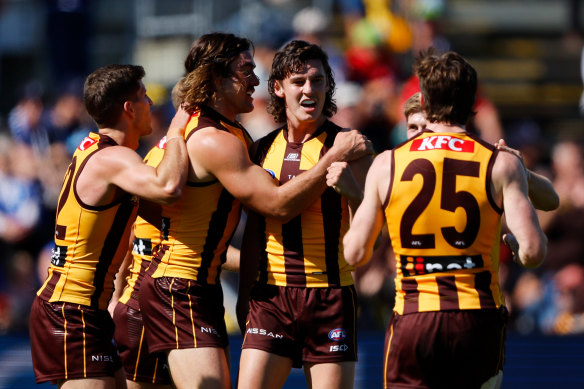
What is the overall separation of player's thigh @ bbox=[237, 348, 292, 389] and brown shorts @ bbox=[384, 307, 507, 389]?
86cm

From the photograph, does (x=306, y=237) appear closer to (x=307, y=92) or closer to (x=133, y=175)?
(x=307, y=92)

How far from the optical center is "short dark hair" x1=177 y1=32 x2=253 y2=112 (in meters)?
5.04

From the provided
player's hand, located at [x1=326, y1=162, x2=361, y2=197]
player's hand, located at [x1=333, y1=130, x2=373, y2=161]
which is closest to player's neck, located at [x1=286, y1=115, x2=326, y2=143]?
player's hand, located at [x1=333, y1=130, x2=373, y2=161]

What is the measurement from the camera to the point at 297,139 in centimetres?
514

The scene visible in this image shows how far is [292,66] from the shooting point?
5074 mm

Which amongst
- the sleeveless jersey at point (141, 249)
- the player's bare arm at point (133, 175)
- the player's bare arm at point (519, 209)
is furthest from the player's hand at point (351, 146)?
the sleeveless jersey at point (141, 249)

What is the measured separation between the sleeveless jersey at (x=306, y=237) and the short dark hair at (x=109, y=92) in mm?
852

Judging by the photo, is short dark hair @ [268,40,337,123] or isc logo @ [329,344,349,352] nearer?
isc logo @ [329,344,349,352]

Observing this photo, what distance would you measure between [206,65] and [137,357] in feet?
5.52

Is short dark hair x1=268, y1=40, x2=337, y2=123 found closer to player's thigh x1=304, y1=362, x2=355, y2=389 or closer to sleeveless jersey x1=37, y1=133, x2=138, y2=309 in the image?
sleeveless jersey x1=37, y1=133, x2=138, y2=309

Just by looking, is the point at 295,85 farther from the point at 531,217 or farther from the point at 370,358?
the point at 370,358

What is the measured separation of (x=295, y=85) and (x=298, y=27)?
26.2 ft

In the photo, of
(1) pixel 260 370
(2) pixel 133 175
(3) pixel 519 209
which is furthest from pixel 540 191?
(2) pixel 133 175

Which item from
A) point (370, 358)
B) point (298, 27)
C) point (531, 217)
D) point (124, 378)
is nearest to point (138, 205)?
point (124, 378)
